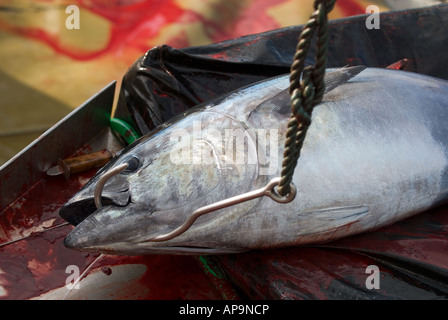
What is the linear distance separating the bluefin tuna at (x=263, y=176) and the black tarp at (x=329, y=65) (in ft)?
0.25

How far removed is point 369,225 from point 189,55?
1241 millimetres

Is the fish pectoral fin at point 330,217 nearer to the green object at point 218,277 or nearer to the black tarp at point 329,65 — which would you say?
the black tarp at point 329,65

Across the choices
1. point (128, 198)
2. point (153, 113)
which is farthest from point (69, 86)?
point (128, 198)

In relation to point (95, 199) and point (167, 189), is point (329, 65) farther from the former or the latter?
point (95, 199)

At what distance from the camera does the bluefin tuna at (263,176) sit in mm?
1510

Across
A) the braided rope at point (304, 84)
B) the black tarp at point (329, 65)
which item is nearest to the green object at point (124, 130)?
the black tarp at point (329, 65)

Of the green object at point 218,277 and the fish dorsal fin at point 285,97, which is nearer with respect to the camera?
the fish dorsal fin at point 285,97

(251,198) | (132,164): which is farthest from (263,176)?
(132,164)

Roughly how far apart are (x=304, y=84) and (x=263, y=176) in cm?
50

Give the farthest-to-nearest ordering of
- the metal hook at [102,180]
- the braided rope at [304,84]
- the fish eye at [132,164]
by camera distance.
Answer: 1. the fish eye at [132,164]
2. the metal hook at [102,180]
3. the braided rope at [304,84]

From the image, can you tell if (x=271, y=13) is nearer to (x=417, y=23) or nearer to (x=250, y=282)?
(x=417, y=23)

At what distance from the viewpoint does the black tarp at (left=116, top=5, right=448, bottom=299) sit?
1585 millimetres

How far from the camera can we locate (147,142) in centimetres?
163

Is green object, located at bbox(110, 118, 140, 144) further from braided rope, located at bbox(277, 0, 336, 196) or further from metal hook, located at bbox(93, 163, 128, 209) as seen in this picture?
braided rope, located at bbox(277, 0, 336, 196)
